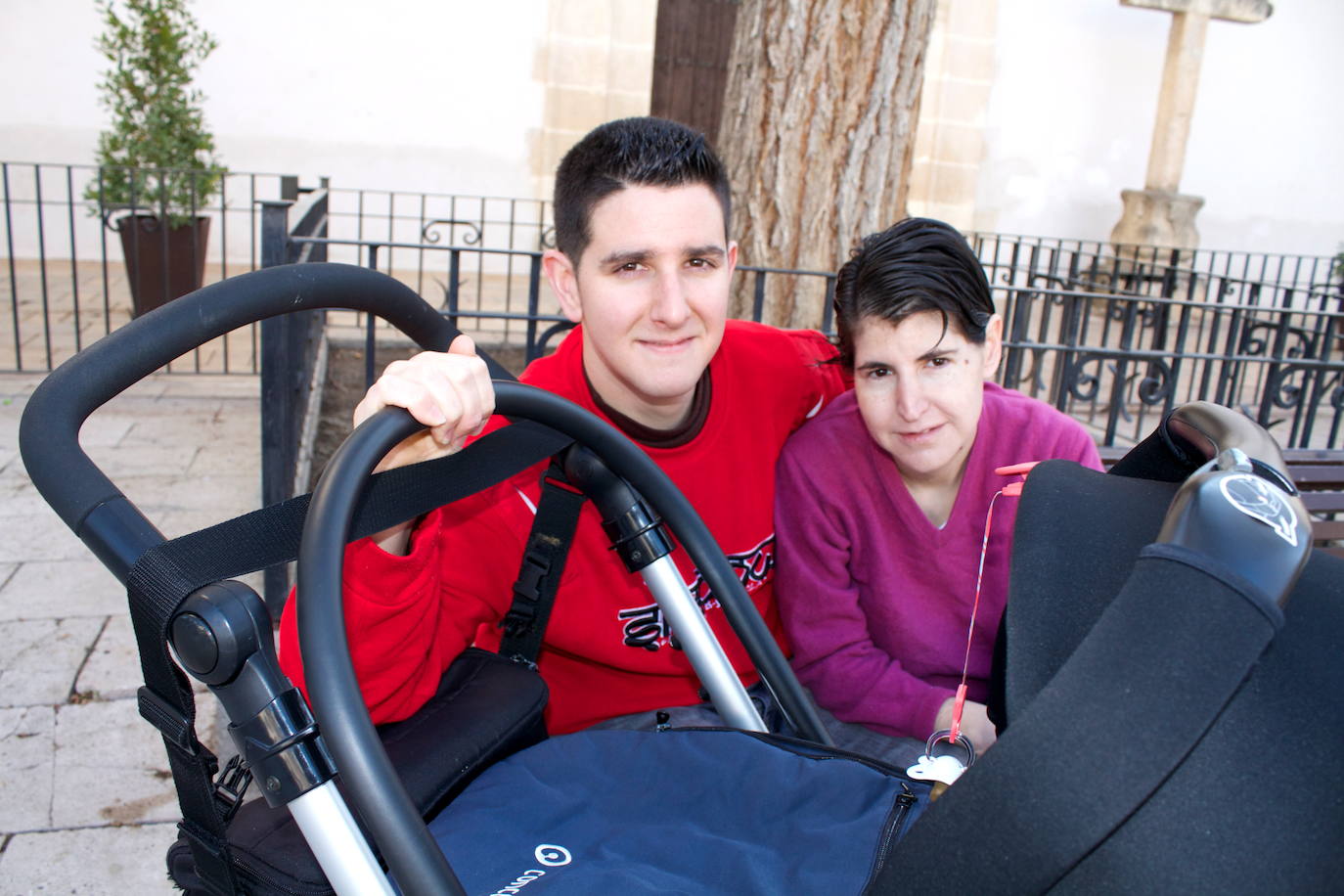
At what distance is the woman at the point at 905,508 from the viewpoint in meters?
1.78

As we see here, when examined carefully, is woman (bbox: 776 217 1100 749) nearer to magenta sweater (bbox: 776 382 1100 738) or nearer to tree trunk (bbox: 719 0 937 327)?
magenta sweater (bbox: 776 382 1100 738)

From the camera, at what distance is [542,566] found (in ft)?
4.76

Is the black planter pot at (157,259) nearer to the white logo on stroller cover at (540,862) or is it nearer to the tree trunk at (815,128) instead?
the tree trunk at (815,128)

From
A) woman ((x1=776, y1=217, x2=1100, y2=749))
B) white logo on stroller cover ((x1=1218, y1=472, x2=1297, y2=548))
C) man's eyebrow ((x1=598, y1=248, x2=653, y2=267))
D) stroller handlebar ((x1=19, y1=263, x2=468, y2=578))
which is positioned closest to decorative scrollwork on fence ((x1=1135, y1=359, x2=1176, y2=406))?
woman ((x1=776, y1=217, x2=1100, y2=749))

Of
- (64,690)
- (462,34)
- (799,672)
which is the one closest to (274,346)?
(64,690)

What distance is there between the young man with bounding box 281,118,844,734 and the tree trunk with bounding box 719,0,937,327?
5.87 feet

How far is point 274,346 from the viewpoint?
2988 mm

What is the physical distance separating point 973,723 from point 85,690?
2.35 metres

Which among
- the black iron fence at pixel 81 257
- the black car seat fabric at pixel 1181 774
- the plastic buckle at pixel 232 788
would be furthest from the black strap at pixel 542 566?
the black iron fence at pixel 81 257

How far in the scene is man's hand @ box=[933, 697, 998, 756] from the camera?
1687 millimetres

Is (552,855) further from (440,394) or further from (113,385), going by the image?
(113,385)

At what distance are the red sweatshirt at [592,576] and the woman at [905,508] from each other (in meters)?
0.11

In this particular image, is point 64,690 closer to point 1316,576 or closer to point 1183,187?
point 1316,576

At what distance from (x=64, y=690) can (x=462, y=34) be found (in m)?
6.97
